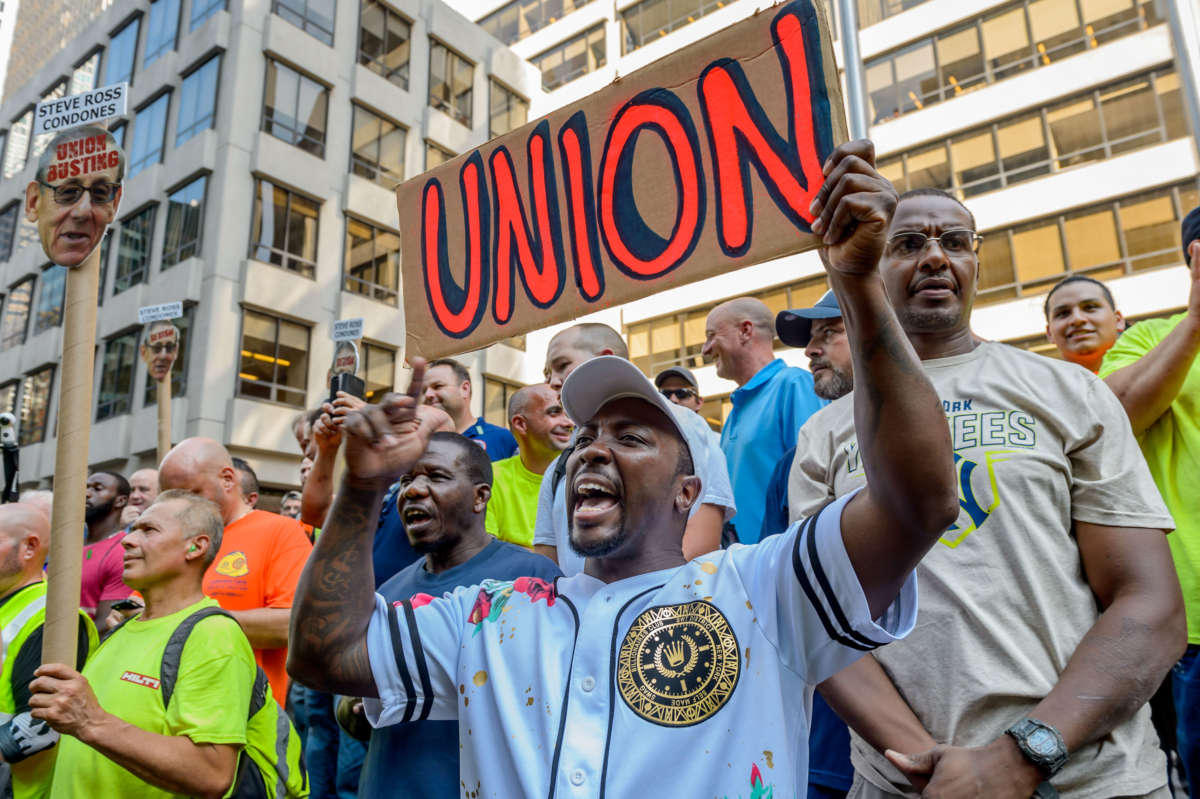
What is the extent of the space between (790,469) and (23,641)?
333 centimetres

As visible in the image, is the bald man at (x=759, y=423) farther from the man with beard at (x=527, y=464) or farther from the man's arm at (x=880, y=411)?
the man's arm at (x=880, y=411)

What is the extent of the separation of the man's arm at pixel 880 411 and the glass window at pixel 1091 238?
20.2 m

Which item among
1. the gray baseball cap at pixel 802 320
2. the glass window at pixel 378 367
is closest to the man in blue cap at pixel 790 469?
the gray baseball cap at pixel 802 320

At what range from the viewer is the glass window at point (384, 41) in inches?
883

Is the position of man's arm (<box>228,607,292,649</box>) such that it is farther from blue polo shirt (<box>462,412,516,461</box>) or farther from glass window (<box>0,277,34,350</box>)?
glass window (<box>0,277,34,350</box>)

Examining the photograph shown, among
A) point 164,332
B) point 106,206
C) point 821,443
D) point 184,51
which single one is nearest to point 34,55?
point 184,51

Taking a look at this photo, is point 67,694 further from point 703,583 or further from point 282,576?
point 703,583

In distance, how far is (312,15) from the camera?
21.3 meters

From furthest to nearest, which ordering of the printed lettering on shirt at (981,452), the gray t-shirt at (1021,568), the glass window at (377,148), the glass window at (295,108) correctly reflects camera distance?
the glass window at (377,148) < the glass window at (295,108) < the printed lettering on shirt at (981,452) < the gray t-shirt at (1021,568)

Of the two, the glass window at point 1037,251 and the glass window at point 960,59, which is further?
the glass window at point 960,59

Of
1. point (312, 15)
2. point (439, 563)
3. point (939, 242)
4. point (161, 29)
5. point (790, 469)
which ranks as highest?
point (161, 29)

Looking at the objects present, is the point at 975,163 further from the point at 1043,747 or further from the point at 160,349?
the point at 1043,747

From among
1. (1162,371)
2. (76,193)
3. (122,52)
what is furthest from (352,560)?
(122,52)

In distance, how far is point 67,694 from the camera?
2.68 metres
